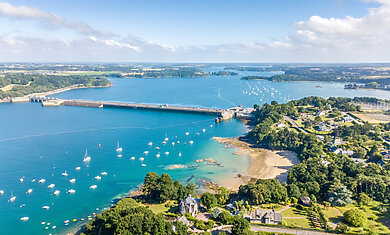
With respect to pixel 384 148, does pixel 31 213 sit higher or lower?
lower

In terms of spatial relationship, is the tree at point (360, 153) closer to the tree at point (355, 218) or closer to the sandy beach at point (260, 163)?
the sandy beach at point (260, 163)

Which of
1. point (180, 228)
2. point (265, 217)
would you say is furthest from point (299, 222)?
point (180, 228)

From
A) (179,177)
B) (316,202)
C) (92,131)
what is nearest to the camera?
(316,202)

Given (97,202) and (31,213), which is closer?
(31,213)

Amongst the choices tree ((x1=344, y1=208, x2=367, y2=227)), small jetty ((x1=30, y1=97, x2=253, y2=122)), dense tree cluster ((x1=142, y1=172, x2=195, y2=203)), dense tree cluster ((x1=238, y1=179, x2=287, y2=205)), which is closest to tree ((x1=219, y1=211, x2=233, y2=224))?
dense tree cluster ((x1=238, y1=179, x2=287, y2=205))

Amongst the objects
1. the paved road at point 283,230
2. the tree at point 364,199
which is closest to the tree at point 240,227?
the paved road at point 283,230

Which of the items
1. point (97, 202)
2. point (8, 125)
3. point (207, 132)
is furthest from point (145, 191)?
point (8, 125)

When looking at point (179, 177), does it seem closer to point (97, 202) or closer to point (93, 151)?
point (97, 202)
